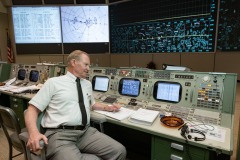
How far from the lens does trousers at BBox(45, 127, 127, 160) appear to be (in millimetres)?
1266

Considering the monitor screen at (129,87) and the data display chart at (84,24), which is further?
the data display chart at (84,24)

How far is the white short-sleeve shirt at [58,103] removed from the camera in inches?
56.2

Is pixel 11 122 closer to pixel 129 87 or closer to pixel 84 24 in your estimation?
pixel 129 87

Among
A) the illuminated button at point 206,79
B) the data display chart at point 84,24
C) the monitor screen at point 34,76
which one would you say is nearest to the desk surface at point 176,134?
the illuminated button at point 206,79

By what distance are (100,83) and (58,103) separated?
88 cm

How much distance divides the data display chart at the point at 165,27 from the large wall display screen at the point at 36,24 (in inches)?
57.1

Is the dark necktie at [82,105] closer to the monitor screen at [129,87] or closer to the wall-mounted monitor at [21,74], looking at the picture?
the monitor screen at [129,87]

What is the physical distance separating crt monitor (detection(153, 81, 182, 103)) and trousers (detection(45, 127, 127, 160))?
660mm

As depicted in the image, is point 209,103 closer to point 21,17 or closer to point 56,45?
point 56,45

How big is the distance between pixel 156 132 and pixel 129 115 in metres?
0.37

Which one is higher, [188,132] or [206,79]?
[206,79]

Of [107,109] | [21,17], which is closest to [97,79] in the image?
[107,109]

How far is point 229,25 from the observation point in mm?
2984

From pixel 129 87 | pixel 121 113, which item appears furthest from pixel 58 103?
pixel 129 87
